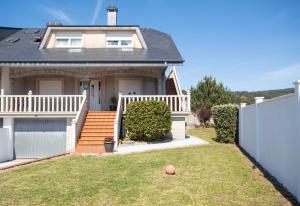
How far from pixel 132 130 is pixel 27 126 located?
273 inches

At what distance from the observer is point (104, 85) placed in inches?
953

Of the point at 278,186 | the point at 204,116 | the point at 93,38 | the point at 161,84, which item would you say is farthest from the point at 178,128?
the point at 204,116

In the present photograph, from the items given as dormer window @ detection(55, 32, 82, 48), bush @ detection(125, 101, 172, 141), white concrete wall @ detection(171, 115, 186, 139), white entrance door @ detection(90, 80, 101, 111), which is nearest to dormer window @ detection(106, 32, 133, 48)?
dormer window @ detection(55, 32, 82, 48)

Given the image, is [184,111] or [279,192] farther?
[184,111]

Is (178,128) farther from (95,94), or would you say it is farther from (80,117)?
(95,94)

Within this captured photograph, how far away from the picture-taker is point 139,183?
9281mm

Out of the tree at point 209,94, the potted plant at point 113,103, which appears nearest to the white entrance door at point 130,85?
the potted plant at point 113,103

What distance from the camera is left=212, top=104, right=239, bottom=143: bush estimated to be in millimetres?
18344

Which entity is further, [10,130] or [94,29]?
[94,29]

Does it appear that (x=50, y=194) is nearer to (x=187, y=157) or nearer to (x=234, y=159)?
(x=187, y=157)

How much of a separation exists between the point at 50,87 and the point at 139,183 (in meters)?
16.3

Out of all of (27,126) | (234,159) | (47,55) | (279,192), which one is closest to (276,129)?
(279,192)

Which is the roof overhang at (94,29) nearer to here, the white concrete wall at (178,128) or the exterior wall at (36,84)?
the exterior wall at (36,84)

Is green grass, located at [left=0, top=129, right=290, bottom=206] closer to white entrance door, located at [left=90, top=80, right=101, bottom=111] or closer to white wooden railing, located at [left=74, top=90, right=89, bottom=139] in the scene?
white wooden railing, located at [left=74, top=90, right=89, bottom=139]
